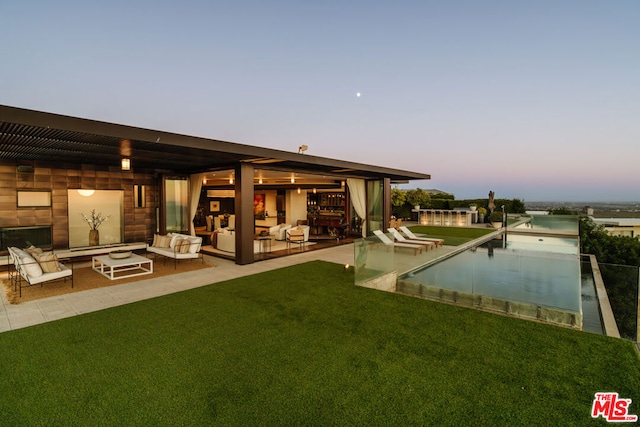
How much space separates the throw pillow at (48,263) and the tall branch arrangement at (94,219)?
5381 millimetres

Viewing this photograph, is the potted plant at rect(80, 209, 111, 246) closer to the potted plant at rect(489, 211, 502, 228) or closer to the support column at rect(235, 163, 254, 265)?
the support column at rect(235, 163, 254, 265)

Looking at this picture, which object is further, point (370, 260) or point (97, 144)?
point (370, 260)

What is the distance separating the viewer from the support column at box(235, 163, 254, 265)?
9117 mm

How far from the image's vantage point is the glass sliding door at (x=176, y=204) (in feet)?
39.4

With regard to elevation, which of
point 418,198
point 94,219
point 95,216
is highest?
point 418,198

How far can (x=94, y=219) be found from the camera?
11.8 meters

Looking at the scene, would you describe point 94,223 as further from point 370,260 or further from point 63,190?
point 370,260

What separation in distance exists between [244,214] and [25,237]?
21.6 ft

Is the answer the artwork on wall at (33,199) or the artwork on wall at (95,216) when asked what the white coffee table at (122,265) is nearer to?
the artwork on wall at (33,199)

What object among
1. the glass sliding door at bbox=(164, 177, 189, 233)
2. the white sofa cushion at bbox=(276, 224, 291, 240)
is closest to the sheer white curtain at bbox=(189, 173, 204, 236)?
the glass sliding door at bbox=(164, 177, 189, 233)

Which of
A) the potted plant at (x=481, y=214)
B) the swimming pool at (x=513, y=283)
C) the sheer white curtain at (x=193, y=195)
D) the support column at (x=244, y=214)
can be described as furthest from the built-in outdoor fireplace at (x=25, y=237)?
the potted plant at (x=481, y=214)

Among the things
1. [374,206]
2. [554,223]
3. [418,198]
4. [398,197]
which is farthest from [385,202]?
[418,198]

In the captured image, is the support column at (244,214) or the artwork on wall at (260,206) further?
the artwork on wall at (260,206)

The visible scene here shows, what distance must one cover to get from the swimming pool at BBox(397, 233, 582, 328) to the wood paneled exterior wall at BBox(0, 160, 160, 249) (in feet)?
33.9
